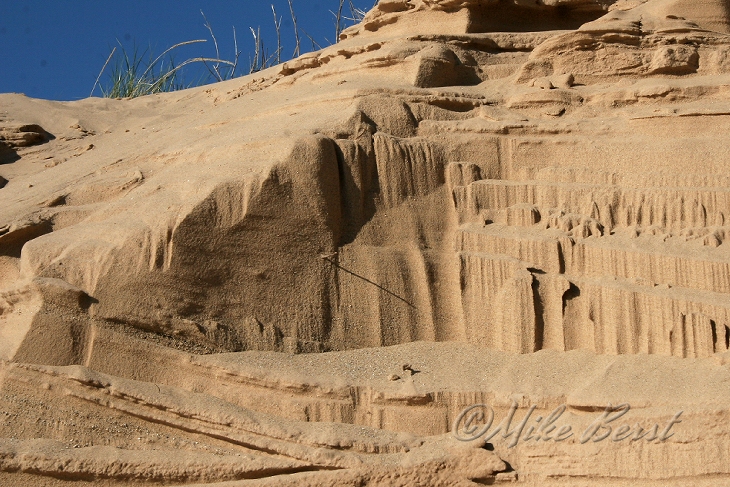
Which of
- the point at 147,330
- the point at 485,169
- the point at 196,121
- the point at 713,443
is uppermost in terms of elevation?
the point at 196,121

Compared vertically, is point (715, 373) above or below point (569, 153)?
below

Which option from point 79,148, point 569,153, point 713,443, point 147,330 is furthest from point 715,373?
point 79,148

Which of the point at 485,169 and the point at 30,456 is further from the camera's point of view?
the point at 485,169

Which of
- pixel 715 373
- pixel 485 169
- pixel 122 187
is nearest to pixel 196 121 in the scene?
pixel 122 187

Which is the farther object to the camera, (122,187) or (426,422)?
(122,187)

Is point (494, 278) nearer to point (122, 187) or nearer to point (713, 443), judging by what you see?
point (713, 443)

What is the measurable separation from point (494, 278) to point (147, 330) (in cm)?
403

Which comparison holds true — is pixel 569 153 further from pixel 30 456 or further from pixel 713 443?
pixel 30 456

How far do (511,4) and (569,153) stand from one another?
153 inches

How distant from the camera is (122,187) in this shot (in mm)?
12695

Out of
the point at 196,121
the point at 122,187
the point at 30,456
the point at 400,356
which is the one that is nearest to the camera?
the point at 30,456

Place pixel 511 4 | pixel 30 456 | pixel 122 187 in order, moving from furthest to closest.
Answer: pixel 511 4, pixel 122 187, pixel 30 456

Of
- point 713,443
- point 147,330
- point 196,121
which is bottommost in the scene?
point 713,443

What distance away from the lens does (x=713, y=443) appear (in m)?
9.27
